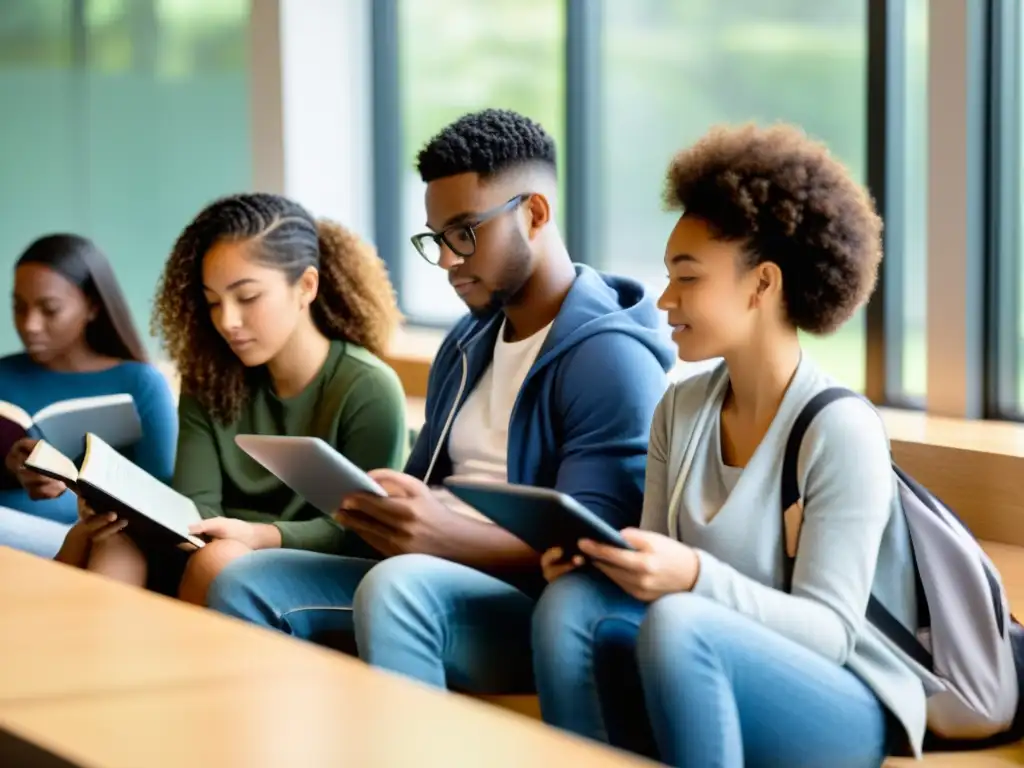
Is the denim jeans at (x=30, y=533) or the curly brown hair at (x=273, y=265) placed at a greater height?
the curly brown hair at (x=273, y=265)

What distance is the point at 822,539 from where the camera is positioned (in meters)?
2.32

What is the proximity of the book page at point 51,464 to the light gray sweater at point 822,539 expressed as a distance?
1174mm

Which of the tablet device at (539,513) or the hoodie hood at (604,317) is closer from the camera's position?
the tablet device at (539,513)

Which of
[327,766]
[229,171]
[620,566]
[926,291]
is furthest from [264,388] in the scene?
[229,171]

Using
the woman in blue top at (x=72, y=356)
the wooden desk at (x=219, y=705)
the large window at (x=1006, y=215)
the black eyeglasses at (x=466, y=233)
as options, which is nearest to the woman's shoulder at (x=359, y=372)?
the black eyeglasses at (x=466, y=233)

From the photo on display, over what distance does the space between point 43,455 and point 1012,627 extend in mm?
1799

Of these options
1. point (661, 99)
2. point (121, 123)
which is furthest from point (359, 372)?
point (121, 123)

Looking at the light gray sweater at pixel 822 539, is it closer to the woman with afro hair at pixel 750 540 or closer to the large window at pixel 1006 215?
the woman with afro hair at pixel 750 540

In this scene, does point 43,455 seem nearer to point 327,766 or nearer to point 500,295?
point 500,295

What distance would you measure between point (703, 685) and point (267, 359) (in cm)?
144

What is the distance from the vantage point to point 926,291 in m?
3.89

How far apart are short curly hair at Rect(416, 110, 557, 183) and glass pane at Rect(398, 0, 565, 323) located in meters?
2.15

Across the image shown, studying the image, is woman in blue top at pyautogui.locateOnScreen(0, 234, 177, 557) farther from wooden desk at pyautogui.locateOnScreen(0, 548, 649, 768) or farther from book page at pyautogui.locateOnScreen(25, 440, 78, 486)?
wooden desk at pyautogui.locateOnScreen(0, 548, 649, 768)

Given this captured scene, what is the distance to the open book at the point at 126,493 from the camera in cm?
296
